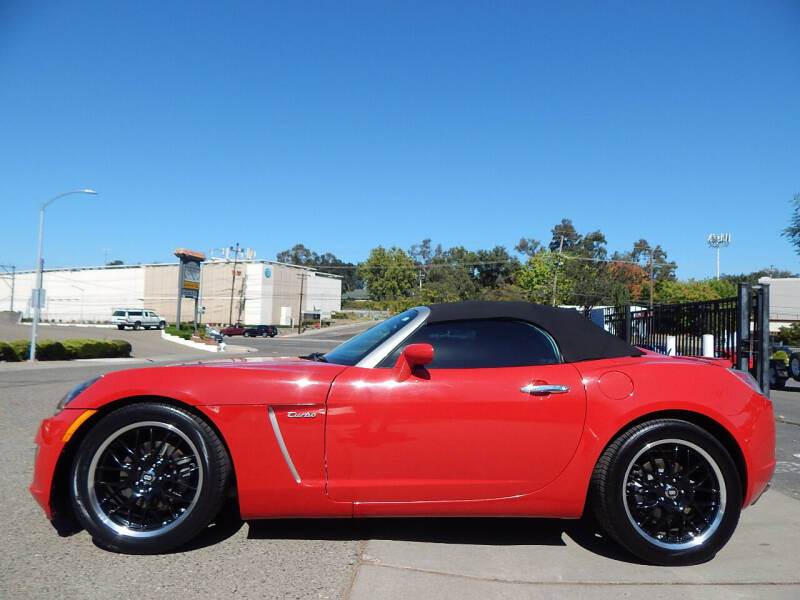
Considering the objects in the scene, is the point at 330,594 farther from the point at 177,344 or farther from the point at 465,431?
the point at 177,344

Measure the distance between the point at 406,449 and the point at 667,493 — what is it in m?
1.36

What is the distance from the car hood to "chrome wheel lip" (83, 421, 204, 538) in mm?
151

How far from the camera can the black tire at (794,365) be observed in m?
14.5

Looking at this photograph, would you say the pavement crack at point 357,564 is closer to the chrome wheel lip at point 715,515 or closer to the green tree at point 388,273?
the chrome wheel lip at point 715,515

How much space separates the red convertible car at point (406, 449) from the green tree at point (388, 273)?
10627 cm

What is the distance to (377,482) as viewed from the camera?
2.82 metres

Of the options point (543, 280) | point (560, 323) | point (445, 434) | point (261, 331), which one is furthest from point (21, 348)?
point (543, 280)

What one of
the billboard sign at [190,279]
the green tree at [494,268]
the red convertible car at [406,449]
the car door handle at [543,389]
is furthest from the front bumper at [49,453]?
the green tree at [494,268]

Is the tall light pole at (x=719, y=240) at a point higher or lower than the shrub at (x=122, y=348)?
higher

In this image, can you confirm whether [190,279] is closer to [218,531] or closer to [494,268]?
[218,531]

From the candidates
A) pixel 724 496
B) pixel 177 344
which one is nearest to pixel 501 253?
pixel 177 344

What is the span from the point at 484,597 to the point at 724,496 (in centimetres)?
140

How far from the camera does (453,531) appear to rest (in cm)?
330

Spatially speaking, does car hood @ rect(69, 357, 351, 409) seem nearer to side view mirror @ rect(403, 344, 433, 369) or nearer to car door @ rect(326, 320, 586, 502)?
car door @ rect(326, 320, 586, 502)
